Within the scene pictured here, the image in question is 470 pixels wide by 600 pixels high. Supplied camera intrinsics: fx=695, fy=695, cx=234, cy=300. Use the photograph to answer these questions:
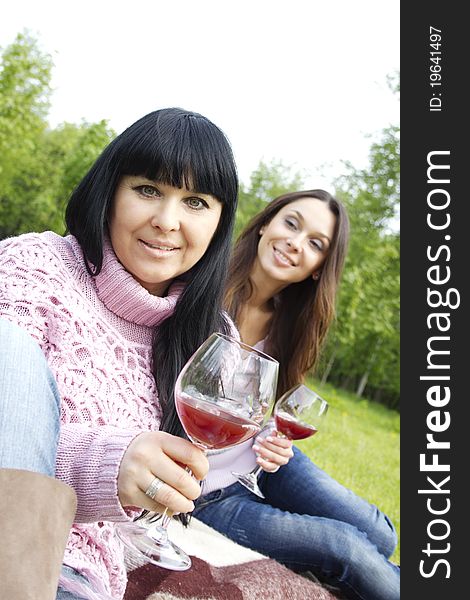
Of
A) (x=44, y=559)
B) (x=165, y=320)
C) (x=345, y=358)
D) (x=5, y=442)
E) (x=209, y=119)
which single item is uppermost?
(x=209, y=119)

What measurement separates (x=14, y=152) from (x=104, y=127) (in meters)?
3.11

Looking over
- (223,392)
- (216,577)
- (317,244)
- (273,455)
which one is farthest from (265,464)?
(223,392)

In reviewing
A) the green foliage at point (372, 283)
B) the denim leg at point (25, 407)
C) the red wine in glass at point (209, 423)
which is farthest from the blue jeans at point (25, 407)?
the green foliage at point (372, 283)

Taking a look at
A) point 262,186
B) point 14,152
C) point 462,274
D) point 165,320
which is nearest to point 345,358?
point 262,186

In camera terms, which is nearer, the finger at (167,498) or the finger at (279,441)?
the finger at (167,498)

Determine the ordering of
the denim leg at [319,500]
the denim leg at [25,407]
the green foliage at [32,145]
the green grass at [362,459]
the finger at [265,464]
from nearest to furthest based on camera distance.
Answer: the denim leg at [25,407] < the finger at [265,464] < the denim leg at [319,500] < the green grass at [362,459] < the green foliage at [32,145]

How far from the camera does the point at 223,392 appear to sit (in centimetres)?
167

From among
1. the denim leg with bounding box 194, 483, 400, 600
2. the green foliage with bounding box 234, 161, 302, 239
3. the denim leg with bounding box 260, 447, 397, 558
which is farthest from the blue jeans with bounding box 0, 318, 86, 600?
the green foliage with bounding box 234, 161, 302, 239

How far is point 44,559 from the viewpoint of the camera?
4.38ft

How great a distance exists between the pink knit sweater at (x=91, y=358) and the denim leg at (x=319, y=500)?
5.94 ft

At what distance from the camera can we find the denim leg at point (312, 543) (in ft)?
11.2

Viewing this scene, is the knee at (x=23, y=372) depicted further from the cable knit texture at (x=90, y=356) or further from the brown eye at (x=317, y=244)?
the brown eye at (x=317, y=244)

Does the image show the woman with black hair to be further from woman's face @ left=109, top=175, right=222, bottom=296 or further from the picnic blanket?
the picnic blanket

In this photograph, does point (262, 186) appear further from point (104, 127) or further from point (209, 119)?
point (209, 119)
